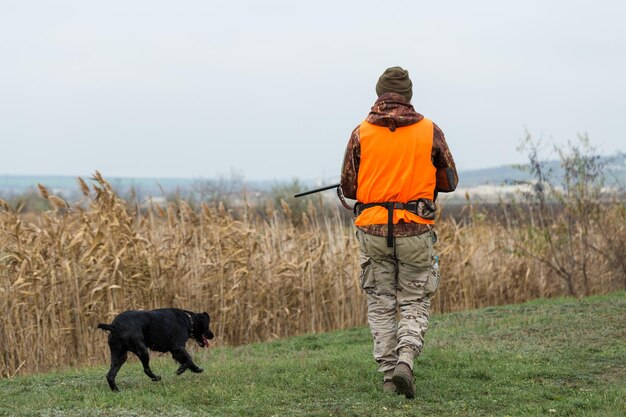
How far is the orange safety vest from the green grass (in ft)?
4.90

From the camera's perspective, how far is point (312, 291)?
12922 mm

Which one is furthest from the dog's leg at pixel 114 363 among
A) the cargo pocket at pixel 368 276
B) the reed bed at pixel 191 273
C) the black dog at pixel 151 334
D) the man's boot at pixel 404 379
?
the reed bed at pixel 191 273

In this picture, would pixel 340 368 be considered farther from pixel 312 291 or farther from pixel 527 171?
pixel 527 171

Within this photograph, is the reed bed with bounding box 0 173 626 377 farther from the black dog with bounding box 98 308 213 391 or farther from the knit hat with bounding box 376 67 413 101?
the knit hat with bounding box 376 67 413 101

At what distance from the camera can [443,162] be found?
727 cm

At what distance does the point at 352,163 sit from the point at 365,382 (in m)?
1.91

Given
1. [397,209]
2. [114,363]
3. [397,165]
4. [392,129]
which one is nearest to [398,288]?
[397,209]

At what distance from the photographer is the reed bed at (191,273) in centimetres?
1079

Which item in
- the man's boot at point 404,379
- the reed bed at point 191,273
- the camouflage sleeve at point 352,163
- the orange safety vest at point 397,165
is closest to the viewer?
the man's boot at point 404,379

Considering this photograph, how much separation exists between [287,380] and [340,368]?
2.32ft

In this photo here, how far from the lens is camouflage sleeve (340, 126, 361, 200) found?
7289mm

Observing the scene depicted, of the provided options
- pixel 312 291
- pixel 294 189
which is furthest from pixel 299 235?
pixel 294 189

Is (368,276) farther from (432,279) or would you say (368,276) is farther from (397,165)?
A: (397,165)

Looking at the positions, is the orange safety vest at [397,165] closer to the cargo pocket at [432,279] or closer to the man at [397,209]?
the man at [397,209]
